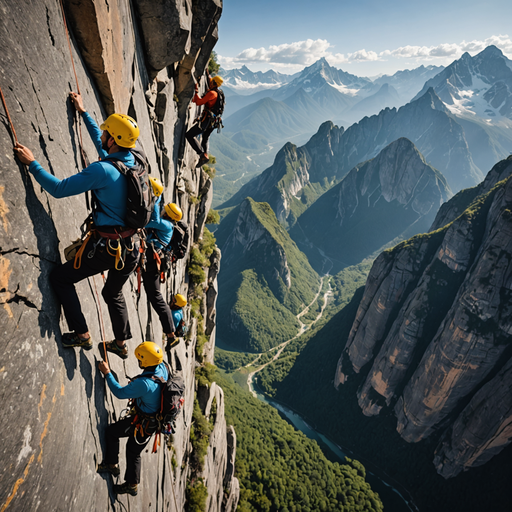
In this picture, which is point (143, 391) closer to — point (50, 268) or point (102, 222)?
point (50, 268)

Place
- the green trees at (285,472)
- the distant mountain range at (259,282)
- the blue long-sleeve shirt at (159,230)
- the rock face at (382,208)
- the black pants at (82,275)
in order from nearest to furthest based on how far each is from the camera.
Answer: the black pants at (82,275) → the blue long-sleeve shirt at (159,230) → the green trees at (285,472) → the distant mountain range at (259,282) → the rock face at (382,208)

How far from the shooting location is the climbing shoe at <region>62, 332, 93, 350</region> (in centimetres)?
492

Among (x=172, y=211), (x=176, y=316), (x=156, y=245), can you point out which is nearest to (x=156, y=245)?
(x=156, y=245)

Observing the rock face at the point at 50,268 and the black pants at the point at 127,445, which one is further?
the black pants at the point at 127,445

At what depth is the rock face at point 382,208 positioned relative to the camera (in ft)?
573

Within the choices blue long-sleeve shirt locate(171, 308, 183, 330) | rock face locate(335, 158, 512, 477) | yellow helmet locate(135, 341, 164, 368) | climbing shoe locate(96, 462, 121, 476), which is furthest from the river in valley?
yellow helmet locate(135, 341, 164, 368)

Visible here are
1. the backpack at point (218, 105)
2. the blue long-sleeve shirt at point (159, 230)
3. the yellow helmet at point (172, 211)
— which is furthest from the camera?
the backpack at point (218, 105)

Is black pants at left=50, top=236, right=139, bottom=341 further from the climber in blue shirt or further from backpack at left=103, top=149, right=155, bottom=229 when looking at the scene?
the climber in blue shirt

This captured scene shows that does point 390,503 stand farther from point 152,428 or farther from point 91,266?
point 91,266

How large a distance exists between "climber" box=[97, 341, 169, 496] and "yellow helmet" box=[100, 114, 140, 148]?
4.37 metres

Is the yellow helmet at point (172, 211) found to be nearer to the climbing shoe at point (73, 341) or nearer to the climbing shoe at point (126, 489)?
the climbing shoe at point (73, 341)

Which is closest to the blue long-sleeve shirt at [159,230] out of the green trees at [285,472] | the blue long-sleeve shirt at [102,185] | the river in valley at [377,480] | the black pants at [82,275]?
the black pants at [82,275]

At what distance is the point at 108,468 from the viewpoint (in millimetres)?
6281

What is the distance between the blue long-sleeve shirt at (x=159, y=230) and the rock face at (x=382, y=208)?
544 feet
